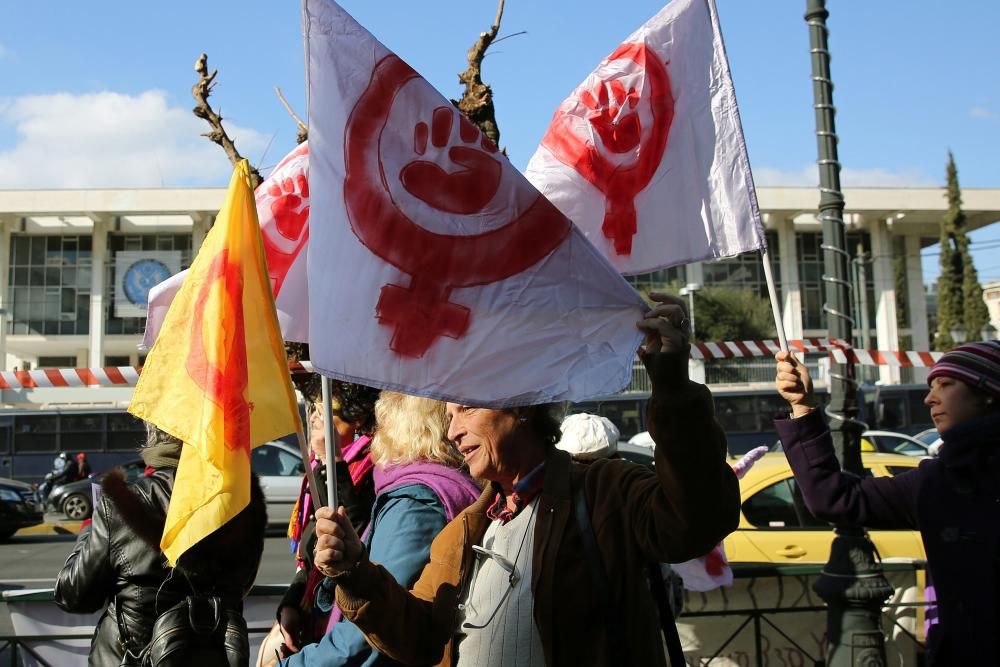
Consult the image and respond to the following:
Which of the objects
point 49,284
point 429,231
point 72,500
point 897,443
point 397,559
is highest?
point 49,284

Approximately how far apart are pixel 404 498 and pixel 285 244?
1.75 metres

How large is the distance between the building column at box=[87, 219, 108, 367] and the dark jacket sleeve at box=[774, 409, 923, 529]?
4790cm

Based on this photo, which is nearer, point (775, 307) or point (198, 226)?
point (775, 307)

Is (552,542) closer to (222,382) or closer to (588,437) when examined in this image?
(222,382)

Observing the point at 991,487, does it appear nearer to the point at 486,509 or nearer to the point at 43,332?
the point at 486,509

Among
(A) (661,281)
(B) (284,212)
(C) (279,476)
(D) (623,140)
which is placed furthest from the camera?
(A) (661,281)

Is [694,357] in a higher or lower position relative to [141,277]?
lower

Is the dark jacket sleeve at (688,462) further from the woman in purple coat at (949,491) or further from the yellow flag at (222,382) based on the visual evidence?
the yellow flag at (222,382)

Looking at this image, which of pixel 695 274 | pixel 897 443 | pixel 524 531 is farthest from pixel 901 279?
pixel 524 531

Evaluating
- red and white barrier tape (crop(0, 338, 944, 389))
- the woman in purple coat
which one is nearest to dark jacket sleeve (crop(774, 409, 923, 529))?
the woman in purple coat

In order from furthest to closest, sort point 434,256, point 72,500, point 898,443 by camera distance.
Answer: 1. point 72,500
2. point 898,443
3. point 434,256

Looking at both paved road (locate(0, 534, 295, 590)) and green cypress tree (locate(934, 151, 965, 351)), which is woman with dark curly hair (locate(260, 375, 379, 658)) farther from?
green cypress tree (locate(934, 151, 965, 351))

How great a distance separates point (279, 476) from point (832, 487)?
1638 cm

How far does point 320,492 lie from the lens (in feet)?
11.3
